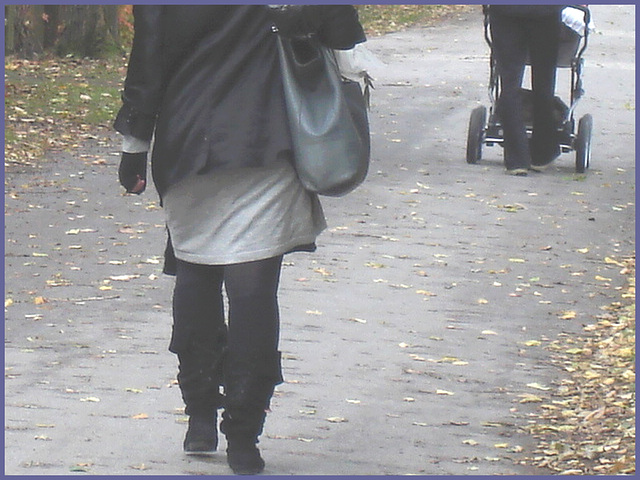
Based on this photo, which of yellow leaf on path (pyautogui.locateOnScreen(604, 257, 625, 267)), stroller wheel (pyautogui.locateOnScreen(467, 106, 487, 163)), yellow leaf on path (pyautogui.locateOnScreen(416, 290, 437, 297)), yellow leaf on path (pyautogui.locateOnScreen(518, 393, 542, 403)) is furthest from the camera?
stroller wheel (pyautogui.locateOnScreen(467, 106, 487, 163))

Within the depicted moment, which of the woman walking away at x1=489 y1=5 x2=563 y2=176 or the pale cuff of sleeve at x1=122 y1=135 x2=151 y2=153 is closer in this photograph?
the pale cuff of sleeve at x1=122 y1=135 x2=151 y2=153

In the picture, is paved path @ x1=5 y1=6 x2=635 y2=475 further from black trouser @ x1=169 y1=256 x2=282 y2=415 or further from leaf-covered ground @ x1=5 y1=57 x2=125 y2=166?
leaf-covered ground @ x1=5 y1=57 x2=125 y2=166

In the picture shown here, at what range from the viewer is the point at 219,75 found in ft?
13.9

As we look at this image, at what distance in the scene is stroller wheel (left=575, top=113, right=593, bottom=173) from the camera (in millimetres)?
10711

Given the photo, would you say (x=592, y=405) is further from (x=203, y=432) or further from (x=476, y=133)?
(x=476, y=133)

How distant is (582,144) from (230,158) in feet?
22.6

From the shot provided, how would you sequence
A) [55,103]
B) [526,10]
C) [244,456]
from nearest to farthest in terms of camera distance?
[244,456] → [526,10] → [55,103]

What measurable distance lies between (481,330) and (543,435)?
4.97 ft

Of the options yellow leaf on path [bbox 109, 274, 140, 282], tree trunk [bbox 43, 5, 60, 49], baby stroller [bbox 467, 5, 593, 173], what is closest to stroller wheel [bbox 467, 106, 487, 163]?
baby stroller [bbox 467, 5, 593, 173]

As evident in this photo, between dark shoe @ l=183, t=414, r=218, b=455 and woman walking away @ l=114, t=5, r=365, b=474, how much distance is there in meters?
0.18

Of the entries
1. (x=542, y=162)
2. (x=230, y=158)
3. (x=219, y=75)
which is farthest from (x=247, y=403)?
(x=542, y=162)

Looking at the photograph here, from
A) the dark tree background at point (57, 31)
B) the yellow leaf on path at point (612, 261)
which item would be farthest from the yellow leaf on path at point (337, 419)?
the dark tree background at point (57, 31)

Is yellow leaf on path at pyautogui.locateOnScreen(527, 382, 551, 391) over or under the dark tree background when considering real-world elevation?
over

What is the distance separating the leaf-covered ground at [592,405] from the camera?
487cm
